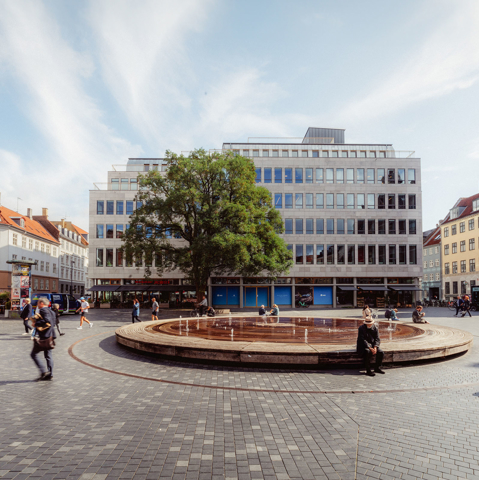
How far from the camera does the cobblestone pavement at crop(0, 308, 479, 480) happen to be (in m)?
4.79

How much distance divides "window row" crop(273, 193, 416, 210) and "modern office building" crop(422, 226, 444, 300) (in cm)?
2980

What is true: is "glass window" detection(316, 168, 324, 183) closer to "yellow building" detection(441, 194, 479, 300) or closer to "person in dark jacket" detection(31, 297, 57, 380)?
"yellow building" detection(441, 194, 479, 300)

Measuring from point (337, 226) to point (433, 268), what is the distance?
1477 inches

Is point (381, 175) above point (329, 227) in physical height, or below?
above

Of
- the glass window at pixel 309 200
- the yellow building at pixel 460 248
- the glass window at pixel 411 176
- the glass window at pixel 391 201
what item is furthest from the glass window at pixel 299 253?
the yellow building at pixel 460 248

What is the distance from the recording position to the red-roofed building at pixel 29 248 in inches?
2152

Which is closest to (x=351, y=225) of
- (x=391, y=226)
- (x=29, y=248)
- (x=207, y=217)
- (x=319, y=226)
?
(x=319, y=226)

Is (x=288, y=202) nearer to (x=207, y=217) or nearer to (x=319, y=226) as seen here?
(x=319, y=226)

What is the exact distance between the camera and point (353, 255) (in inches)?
1923

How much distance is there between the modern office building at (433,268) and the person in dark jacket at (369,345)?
6876 centimetres

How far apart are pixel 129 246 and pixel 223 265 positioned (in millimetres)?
8673

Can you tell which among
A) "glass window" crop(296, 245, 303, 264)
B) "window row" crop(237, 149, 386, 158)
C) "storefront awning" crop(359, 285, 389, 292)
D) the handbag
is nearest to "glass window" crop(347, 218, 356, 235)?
"glass window" crop(296, 245, 303, 264)

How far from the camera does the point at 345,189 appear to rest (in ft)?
162

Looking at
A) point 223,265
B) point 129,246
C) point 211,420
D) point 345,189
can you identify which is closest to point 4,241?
point 129,246
